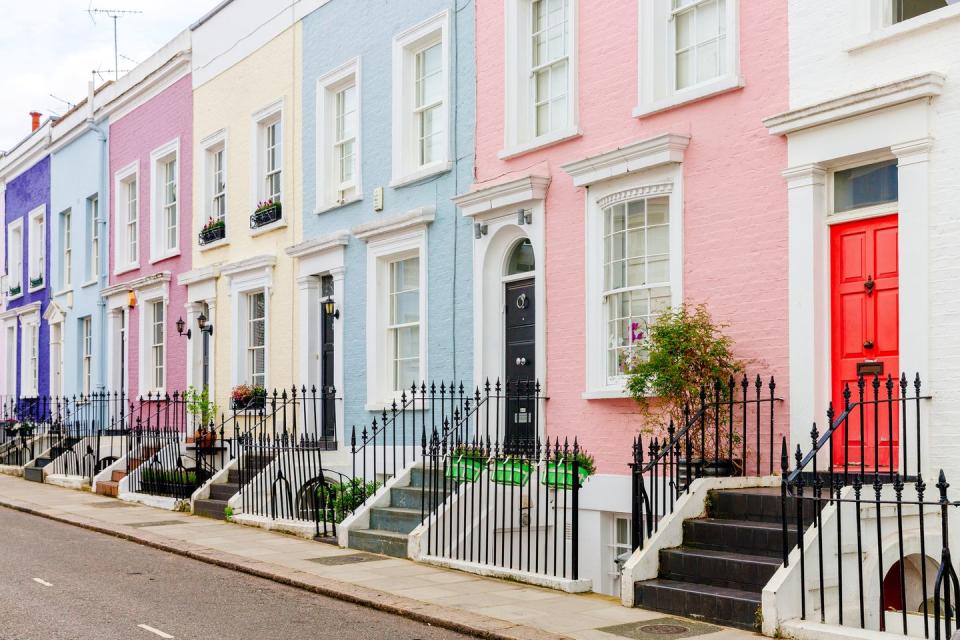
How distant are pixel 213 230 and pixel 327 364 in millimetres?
4200

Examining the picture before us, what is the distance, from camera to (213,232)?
66.1ft

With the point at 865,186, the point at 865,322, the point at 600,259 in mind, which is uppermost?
the point at 865,186

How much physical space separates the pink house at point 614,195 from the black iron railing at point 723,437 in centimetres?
15

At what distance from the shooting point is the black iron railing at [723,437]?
9852 mm

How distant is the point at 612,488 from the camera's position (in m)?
11.8

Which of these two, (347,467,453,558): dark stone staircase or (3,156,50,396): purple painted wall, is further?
(3,156,50,396): purple painted wall

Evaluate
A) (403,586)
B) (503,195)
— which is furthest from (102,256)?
(403,586)

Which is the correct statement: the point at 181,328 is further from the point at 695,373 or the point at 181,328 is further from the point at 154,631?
the point at 154,631

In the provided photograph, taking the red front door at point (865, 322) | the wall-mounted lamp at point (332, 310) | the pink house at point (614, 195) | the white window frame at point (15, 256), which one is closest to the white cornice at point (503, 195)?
the pink house at point (614, 195)

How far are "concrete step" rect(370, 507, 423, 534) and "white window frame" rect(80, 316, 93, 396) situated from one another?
1434 centimetres

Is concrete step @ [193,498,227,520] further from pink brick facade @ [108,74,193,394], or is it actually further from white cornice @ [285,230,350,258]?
pink brick facade @ [108,74,193,394]

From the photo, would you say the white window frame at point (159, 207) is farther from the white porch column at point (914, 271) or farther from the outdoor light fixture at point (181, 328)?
the white porch column at point (914, 271)

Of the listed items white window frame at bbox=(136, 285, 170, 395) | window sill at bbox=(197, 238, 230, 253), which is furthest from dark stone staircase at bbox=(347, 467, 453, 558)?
white window frame at bbox=(136, 285, 170, 395)

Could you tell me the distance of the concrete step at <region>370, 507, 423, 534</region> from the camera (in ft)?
40.7
